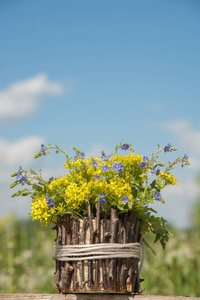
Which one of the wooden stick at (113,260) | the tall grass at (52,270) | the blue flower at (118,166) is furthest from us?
the tall grass at (52,270)

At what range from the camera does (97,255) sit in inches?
72.3

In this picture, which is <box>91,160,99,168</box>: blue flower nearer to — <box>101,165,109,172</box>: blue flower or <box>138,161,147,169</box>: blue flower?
<box>101,165,109,172</box>: blue flower

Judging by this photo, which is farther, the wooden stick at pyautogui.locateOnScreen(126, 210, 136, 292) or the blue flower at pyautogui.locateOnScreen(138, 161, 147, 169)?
the blue flower at pyautogui.locateOnScreen(138, 161, 147, 169)

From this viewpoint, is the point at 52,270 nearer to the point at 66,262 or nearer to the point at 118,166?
the point at 66,262

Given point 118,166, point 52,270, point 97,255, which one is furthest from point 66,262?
point 52,270

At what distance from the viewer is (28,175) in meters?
2.04

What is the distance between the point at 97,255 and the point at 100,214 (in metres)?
0.20

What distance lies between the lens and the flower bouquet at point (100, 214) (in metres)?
1.85

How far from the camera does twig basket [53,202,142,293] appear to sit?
1833 mm

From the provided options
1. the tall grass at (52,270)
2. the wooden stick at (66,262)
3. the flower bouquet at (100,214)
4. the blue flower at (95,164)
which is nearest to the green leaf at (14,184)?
the flower bouquet at (100,214)

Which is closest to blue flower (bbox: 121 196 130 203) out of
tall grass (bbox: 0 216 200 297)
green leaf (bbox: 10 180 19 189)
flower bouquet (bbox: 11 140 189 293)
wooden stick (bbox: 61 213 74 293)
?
flower bouquet (bbox: 11 140 189 293)

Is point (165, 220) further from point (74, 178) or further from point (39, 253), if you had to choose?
point (39, 253)

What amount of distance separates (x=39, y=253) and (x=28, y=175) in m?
3.28

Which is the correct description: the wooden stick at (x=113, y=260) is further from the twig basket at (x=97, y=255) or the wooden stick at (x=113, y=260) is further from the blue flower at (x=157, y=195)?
the blue flower at (x=157, y=195)
